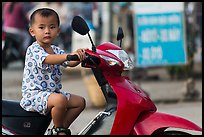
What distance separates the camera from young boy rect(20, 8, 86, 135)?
4383 millimetres

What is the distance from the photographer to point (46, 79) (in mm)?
4492

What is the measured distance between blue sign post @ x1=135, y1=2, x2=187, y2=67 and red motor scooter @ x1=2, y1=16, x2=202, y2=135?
14.3 ft

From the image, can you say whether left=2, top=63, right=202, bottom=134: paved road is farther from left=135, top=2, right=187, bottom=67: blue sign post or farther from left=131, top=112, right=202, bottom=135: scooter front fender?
left=131, top=112, right=202, bottom=135: scooter front fender

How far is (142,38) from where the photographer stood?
886cm

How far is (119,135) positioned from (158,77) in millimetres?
7027

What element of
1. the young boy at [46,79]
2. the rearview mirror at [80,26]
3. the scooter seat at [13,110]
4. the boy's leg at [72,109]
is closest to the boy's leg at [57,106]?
the young boy at [46,79]

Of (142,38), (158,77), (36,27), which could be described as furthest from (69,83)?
(36,27)

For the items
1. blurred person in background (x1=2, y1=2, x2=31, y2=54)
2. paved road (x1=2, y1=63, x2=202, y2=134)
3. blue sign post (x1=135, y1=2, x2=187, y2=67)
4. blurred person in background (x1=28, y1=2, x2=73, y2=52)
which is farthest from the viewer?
blurred person in background (x1=28, y1=2, x2=73, y2=52)

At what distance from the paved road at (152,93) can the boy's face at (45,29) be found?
1.05 m

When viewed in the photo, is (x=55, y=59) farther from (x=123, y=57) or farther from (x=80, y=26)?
(x=123, y=57)

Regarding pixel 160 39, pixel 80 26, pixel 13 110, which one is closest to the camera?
pixel 80 26

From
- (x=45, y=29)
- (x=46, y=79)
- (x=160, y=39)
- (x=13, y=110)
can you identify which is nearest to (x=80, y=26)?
(x=45, y=29)

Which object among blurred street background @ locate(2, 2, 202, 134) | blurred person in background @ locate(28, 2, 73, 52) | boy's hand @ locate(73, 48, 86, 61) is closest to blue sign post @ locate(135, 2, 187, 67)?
blurred street background @ locate(2, 2, 202, 134)

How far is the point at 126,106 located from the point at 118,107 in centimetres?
6
